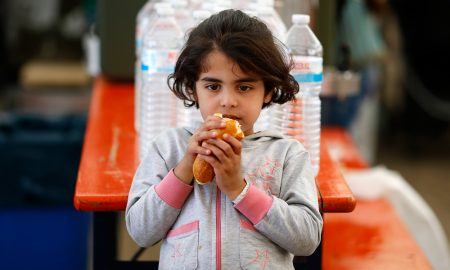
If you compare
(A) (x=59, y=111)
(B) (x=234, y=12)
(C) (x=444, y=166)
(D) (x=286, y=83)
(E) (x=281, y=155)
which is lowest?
(C) (x=444, y=166)

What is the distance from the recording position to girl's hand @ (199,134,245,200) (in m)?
2.02

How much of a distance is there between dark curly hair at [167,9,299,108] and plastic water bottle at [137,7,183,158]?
0.62 m

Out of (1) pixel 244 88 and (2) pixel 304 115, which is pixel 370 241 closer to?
(2) pixel 304 115

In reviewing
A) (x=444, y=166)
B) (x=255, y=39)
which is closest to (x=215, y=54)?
(x=255, y=39)

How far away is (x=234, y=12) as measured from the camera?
2.21 metres

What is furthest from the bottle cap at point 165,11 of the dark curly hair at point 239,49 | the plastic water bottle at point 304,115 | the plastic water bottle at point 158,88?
the dark curly hair at point 239,49

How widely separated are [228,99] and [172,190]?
256mm

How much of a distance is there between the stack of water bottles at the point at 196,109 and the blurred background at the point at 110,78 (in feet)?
2.03

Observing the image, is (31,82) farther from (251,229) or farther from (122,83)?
(251,229)

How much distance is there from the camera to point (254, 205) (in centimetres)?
207

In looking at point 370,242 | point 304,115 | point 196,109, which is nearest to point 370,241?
point 370,242

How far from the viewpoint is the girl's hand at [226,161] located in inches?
79.4

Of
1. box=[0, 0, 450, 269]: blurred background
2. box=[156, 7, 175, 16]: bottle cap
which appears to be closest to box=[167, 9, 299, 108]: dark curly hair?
box=[156, 7, 175, 16]: bottle cap

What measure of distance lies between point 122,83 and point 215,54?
96.2 inches
